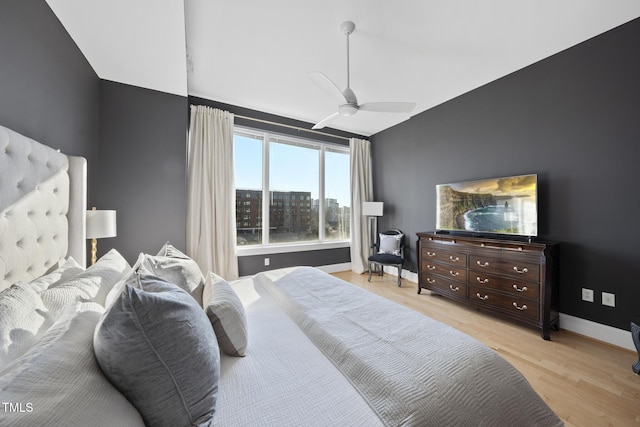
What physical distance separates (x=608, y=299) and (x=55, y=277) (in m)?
4.07

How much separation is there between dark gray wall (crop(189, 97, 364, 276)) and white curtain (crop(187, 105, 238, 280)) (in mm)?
209

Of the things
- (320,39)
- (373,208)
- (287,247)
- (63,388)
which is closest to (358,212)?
(373,208)

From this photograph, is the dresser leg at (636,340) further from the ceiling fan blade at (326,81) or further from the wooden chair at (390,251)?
the ceiling fan blade at (326,81)

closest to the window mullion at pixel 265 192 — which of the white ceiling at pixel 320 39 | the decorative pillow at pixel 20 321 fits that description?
the white ceiling at pixel 320 39

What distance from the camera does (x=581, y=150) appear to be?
2.40 metres

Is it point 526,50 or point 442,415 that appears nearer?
point 442,415

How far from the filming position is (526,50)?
246cm

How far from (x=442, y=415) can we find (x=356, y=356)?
0.35m

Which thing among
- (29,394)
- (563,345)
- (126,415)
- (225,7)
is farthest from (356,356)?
(225,7)

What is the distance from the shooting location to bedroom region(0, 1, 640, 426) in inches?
65.2

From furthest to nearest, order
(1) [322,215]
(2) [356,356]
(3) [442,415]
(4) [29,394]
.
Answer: (1) [322,215], (2) [356,356], (3) [442,415], (4) [29,394]

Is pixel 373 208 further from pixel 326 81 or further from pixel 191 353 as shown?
pixel 191 353

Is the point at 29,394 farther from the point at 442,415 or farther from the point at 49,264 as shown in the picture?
the point at 49,264

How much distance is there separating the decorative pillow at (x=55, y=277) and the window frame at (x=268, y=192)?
8.05ft
